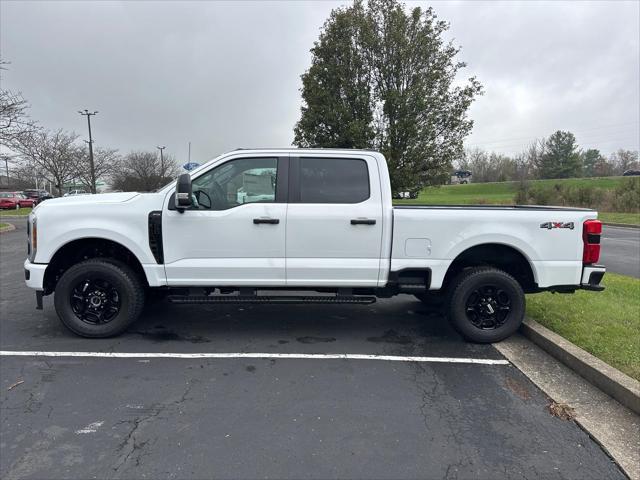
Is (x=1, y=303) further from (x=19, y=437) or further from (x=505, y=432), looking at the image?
(x=505, y=432)

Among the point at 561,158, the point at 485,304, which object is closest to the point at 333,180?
the point at 485,304

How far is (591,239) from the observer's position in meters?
4.57

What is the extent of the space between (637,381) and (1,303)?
758 cm

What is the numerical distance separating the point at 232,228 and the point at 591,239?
3.72 m

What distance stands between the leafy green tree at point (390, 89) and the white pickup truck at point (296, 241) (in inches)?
545

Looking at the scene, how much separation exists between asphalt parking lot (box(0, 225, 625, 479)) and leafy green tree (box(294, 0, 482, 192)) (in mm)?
14557

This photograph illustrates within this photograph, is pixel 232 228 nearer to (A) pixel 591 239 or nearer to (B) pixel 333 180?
(B) pixel 333 180

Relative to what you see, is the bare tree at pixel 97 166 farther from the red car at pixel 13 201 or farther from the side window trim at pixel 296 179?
the side window trim at pixel 296 179

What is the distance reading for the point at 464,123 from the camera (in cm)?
1912

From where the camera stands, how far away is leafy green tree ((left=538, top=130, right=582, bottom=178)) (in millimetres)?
68688

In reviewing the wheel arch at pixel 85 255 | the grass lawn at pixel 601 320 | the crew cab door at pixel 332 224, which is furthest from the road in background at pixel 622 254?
the wheel arch at pixel 85 255

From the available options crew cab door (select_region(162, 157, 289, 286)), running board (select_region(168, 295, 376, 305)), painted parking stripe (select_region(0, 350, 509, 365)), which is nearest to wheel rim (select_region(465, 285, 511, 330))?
painted parking stripe (select_region(0, 350, 509, 365))

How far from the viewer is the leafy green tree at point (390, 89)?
1834cm

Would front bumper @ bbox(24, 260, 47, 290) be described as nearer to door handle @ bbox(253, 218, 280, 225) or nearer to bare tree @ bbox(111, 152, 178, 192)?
door handle @ bbox(253, 218, 280, 225)
